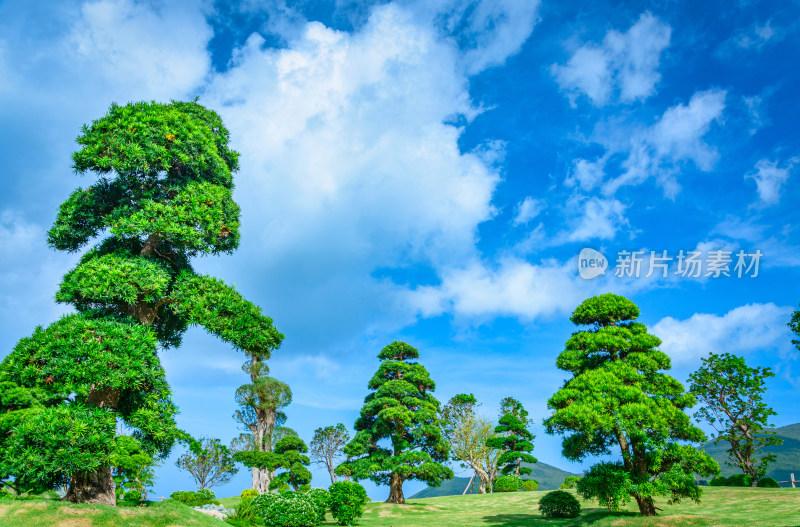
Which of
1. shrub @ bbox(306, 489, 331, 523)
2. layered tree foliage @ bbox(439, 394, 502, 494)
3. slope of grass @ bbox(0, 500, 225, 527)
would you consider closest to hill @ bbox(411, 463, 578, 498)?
layered tree foliage @ bbox(439, 394, 502, 494)

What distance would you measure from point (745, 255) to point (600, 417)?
24.0 ft

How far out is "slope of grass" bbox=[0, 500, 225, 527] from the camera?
8281 mm

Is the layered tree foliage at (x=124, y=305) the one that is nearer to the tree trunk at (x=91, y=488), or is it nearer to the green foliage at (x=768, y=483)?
the tree trunk at (x=91, y=488)

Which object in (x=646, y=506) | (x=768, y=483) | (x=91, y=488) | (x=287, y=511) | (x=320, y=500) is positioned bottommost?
(x=768, y=483)

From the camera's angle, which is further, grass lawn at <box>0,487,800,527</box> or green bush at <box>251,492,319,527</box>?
green bush at <box>251,492,319,527</box>

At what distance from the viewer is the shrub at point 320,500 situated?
16516mm

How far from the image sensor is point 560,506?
18.4 metres

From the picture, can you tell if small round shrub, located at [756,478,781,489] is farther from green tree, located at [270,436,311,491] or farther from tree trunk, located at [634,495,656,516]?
green tree, located at [270,436,311,491]

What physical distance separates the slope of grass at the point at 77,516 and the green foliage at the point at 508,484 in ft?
95.6

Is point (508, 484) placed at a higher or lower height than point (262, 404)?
lower

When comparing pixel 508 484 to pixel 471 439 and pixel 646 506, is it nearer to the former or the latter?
pixel 471 439

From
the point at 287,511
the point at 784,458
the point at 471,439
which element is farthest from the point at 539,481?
the point at 287,511

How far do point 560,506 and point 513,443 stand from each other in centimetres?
1901

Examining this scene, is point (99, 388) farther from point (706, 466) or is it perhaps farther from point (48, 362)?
point (706, 466)
